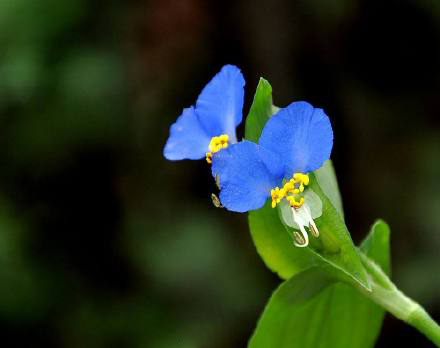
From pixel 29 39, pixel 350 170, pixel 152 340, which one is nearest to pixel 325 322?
pixel 152 340

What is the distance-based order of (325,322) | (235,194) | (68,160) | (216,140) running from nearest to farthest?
A: (235,194) → (216,140) → (325,322) → (68,160)

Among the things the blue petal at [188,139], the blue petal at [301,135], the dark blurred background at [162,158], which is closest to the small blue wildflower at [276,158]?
the blue petal at [301,135]

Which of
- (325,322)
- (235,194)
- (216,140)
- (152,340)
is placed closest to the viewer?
(235,194)

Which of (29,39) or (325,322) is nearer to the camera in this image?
(325,322)

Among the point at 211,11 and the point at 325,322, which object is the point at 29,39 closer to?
the point at 211,11

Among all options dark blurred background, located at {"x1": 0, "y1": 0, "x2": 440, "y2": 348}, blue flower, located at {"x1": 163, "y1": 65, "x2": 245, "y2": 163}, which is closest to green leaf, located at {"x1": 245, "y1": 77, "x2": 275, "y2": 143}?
blue flower, located at {"x1": 163, "y1": 65, "x2": 245, "y2": 163}

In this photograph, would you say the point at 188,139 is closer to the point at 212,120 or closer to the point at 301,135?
the point at 212,120

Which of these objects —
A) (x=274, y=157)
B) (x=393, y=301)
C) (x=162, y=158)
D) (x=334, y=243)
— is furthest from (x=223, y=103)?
(x=162, y=158)

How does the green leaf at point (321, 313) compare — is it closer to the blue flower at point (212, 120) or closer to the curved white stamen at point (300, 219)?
the curved white stamen at point (300, 219)
